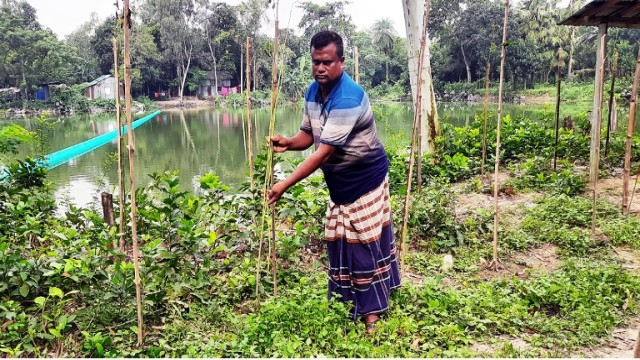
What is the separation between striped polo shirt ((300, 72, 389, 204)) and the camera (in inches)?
85.5

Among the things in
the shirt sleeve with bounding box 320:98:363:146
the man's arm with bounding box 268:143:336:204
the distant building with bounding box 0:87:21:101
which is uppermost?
the distant building with bounding box 0:87:21:101

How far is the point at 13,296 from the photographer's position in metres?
2.49

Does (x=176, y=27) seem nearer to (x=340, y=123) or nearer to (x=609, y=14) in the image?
(x=609, y=14)

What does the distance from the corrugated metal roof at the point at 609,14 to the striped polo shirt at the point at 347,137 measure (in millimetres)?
3817

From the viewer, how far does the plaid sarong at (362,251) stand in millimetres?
2416

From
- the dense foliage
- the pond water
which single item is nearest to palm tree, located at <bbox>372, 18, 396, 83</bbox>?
the pond water

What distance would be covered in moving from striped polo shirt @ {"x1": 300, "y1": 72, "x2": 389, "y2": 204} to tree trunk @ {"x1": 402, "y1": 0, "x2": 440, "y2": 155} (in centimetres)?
380

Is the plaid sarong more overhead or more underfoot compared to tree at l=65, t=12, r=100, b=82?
more underfoot

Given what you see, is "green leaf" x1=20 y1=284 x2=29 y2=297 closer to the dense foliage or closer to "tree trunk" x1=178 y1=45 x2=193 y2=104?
the dense foliage

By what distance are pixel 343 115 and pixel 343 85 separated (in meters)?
0.17

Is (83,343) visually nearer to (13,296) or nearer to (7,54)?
(13,296)

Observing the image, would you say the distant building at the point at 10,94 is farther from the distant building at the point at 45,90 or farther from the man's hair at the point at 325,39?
the man's hair at the point at 325,39

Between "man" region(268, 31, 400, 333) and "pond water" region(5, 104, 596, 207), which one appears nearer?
"man" region(268, 31, 400, 333)

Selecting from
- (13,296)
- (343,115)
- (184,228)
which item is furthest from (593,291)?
(13,296)
